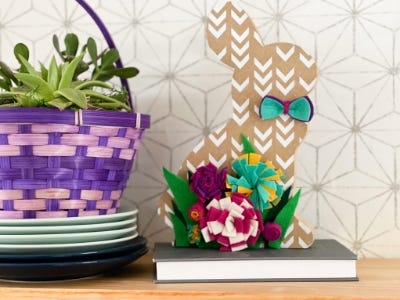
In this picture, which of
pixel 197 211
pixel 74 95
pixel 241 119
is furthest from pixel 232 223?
pixel 74 95

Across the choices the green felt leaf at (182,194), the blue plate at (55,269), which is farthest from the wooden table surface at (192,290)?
the green felt leaf at (182,194)

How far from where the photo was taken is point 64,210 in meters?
0.70

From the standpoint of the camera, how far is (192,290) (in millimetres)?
651

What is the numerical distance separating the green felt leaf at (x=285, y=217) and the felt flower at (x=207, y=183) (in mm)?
87

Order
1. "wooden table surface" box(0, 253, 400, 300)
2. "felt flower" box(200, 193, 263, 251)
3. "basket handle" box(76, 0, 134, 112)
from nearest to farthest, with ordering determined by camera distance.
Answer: "wooden table surface" box(0, 253, 400, 300)
"felt flower" box(200, 193, 263, 251)
"basket handle" box(76, 0, 134, 112)

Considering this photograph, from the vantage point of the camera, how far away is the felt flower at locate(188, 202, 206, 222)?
2.52 ft

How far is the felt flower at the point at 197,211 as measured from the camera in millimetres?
767

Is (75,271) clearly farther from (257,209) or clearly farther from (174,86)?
(174,86)

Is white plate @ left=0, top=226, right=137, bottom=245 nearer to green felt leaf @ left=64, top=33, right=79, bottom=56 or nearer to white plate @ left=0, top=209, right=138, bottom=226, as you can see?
white plate @ left=0, top=209, right=138, bottom=226

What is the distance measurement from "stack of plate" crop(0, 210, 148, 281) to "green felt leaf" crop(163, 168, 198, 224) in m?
0.11

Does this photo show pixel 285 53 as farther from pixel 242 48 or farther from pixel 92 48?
pixel 92 48

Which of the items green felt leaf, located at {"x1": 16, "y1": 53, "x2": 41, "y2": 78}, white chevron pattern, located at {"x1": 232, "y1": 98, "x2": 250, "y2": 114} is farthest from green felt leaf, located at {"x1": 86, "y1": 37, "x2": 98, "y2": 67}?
white chevron pattern, located at {"x1": 232, "y1": 98, "x2": 250, "y2": 114}

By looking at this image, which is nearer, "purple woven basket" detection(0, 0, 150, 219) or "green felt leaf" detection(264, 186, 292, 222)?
"purple woven basket" detection(0, 0, 150, 219)

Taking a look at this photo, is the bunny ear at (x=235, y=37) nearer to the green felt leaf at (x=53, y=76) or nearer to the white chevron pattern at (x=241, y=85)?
the white chevron pattern at (x=241, y=85)
